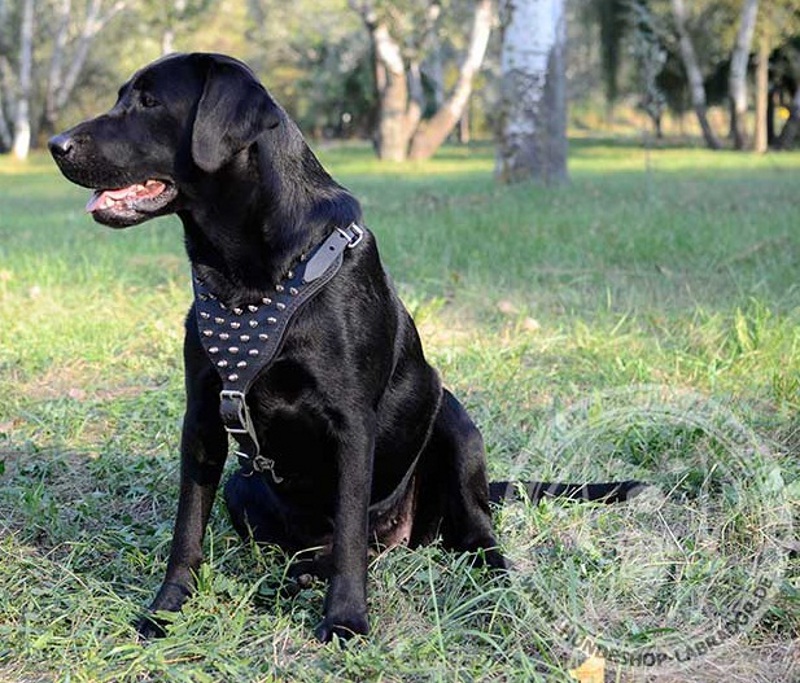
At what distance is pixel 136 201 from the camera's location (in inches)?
111

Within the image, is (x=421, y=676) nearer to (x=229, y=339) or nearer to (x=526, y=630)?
(x=526, y=630)

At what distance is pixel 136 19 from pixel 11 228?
34284 millimetres

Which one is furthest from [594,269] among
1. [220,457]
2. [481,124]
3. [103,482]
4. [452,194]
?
[481,124]

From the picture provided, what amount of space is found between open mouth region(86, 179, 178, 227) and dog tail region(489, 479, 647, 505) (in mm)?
1402

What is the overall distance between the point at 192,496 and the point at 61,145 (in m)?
0.98

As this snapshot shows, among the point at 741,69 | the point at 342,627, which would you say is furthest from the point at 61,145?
the point at 741,69

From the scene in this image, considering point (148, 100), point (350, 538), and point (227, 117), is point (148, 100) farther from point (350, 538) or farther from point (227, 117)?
point (350, 538)

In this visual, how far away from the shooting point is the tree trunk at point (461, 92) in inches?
918

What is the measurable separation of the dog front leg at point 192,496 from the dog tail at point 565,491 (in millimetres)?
953

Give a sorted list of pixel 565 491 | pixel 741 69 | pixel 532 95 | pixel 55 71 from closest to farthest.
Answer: pixel 565 491 → pixel 532 95 → pixel 741 69 → pixel 55 71

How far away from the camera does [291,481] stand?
304cm

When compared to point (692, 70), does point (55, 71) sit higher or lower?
higher

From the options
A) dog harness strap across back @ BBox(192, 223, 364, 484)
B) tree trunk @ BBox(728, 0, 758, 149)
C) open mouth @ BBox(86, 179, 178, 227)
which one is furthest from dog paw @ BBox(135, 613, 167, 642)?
tree trunk @ BBox(728, 0, 758, 149)

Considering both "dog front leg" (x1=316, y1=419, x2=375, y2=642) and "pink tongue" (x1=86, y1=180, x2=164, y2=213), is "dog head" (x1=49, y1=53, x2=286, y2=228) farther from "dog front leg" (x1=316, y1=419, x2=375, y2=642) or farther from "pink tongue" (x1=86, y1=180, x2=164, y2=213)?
"dog front leg" (x1=316, y1=419, x2=375, y2=642)
